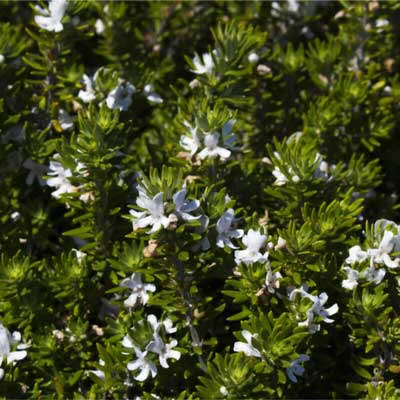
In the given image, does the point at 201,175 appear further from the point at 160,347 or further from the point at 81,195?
the point at 160,347

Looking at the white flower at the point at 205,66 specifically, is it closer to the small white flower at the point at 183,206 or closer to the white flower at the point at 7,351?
the small white flower at the point at 183,206

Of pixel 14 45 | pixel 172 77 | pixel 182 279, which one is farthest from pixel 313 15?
pixel 182 279

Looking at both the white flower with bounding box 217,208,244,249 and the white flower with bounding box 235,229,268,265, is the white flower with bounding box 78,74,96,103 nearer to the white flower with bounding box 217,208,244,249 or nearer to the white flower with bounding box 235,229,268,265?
the white flower with bounding box 217,208,244,249

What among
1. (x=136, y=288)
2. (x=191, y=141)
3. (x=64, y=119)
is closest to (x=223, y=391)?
(x=136, y=288)

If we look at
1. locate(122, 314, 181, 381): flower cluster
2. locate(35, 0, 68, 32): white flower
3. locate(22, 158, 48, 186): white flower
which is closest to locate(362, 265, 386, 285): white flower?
locate(122, 314, 181, 381): flower cluster

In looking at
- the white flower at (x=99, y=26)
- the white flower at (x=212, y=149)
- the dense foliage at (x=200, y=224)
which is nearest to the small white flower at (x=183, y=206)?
the dense foliage at (x=200, y=224)

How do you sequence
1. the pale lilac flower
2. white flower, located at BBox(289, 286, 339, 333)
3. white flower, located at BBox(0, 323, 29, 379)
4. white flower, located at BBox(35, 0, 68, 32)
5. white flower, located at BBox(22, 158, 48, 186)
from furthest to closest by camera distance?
white flower, located at BBox(22, 158, 48, 186) → white flower, located at BBox(35, 0, 68, 32) → white flower, located at BBox(0, 323, 29, 379) → white flower, located at BBox(289, 286, 339, 333) → the pale lilac flower

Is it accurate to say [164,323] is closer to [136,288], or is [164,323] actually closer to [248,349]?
[136,288]
